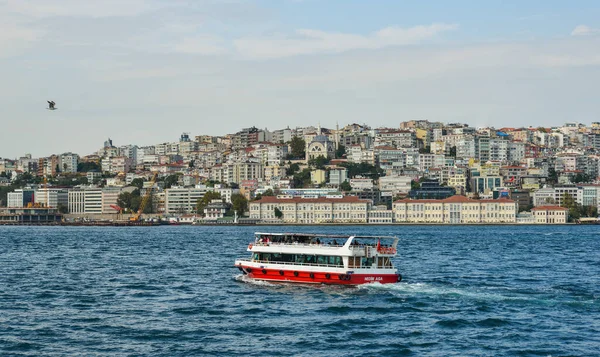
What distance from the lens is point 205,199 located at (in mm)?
160000

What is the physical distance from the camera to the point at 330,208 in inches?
5625

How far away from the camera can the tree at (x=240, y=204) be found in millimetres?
150000

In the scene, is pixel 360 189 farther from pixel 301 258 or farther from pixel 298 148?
pixel 301 258

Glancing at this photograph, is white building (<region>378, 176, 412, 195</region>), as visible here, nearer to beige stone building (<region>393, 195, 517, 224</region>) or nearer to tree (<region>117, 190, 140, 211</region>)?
beige stone building (<region>393, 195, 517, 224</region>)

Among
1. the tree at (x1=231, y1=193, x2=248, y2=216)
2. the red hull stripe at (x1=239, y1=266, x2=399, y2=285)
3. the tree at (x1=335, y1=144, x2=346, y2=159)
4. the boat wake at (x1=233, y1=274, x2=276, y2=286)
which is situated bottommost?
the boat wake at (x1=233, y1=274, x2=276, y2=286)

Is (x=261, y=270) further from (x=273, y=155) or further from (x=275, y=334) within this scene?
(x=273, y=155)

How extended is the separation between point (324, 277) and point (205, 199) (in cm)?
12619

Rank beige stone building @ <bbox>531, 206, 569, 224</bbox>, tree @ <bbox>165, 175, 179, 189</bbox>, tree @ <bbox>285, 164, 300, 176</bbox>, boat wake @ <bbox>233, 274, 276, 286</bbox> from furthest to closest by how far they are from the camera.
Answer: tree @ <bbox>165, 175, 179, 189</bbox> < tree @ <bbox>285, 164, 300, 176</bbox> < beige stone building @ <bbox>531, 206, 569, 224</bbox> < boat wake @ <bbox>233, 274, 276, 286</bbox>

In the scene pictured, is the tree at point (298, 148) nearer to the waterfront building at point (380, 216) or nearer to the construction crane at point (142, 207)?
the construction crane at point (142, 207)

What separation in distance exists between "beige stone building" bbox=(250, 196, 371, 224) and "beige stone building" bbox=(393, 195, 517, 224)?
5.76 m

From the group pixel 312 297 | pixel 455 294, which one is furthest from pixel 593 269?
pixel 312 297

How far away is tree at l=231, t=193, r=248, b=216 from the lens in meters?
150

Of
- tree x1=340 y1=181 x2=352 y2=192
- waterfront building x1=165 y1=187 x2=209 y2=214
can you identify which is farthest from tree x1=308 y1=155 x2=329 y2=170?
waterfront building x1=165 y1=187 x2=209 y2=214

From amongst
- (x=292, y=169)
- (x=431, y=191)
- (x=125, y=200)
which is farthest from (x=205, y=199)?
(x=431, y=191)
